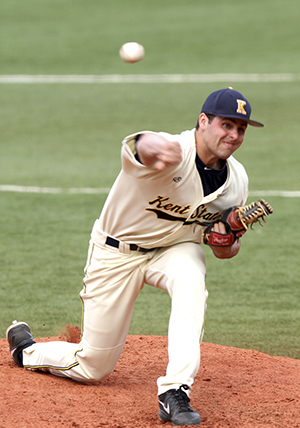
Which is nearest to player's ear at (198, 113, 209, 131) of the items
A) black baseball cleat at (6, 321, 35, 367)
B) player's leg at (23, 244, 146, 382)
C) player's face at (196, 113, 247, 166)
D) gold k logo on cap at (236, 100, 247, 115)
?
player's face at (196, 113, 247, 166)

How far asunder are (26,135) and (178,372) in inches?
411

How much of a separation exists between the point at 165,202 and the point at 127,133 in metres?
9.56

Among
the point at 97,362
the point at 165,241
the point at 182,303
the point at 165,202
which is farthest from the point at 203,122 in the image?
the point at 97,362

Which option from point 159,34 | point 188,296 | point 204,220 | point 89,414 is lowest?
point 89,414

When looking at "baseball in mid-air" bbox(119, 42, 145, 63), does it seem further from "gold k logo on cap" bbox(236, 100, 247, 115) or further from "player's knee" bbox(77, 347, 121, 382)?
"player's knee" bbox(77, 347, 121, 382)

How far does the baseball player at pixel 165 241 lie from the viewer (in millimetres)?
3975

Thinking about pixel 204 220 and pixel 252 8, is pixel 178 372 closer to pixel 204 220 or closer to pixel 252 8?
pixel 204 220

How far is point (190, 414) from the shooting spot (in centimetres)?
379

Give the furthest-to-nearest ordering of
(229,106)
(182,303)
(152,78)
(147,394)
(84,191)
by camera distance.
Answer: (152,78) → (84,191) → (147,394) → (229,106) → (182,303)

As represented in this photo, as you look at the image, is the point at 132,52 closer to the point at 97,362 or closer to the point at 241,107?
the point at 241,107

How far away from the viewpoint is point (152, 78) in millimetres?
17375

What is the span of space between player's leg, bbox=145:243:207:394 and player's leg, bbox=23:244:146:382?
0.16 m

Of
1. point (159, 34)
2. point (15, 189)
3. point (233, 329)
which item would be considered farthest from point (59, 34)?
point (233, 329)

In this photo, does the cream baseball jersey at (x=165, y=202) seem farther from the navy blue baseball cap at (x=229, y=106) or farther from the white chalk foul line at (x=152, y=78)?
the white chalk foul line at (x=152, y=78)
